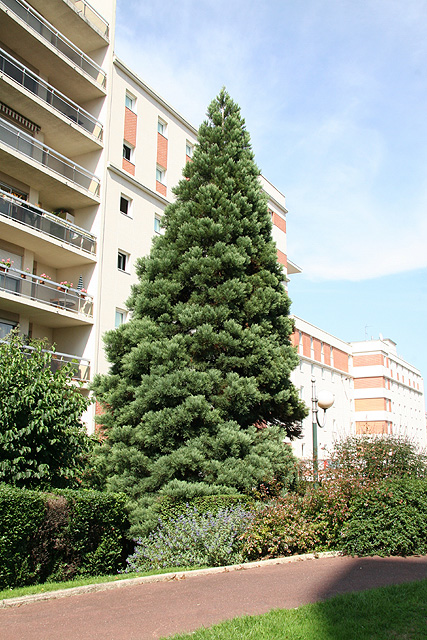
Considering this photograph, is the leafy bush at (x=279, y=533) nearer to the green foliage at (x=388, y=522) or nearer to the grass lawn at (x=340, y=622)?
the green foliage at (x=388, y=522)

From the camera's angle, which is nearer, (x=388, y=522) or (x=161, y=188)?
(x=388, y=522)

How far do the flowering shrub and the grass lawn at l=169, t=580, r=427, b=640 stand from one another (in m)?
3.26

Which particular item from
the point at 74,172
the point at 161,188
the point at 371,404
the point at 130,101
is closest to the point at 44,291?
the point at 74,172

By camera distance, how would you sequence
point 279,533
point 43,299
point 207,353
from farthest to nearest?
point 43,299, point 207,353, point 279,533

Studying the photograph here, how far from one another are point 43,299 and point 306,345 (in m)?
25.5

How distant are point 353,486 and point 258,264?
5.64m

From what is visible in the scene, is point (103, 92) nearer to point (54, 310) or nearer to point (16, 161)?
point (16, 161)

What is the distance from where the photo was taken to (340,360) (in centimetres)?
4812

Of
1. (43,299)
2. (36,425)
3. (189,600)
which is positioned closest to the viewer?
(189,600)

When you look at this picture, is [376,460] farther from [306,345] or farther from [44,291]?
[306,345]

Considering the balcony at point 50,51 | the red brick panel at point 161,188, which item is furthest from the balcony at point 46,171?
the red brick panel at point 161,188

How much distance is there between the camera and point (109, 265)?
20156 mm

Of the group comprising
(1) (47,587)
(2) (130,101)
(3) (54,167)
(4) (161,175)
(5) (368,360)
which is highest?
(2) (130,101)

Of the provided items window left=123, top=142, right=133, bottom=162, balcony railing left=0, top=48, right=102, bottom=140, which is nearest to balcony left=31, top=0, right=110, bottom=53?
balcony railing left=0, top=48, right=102, bottom=140
